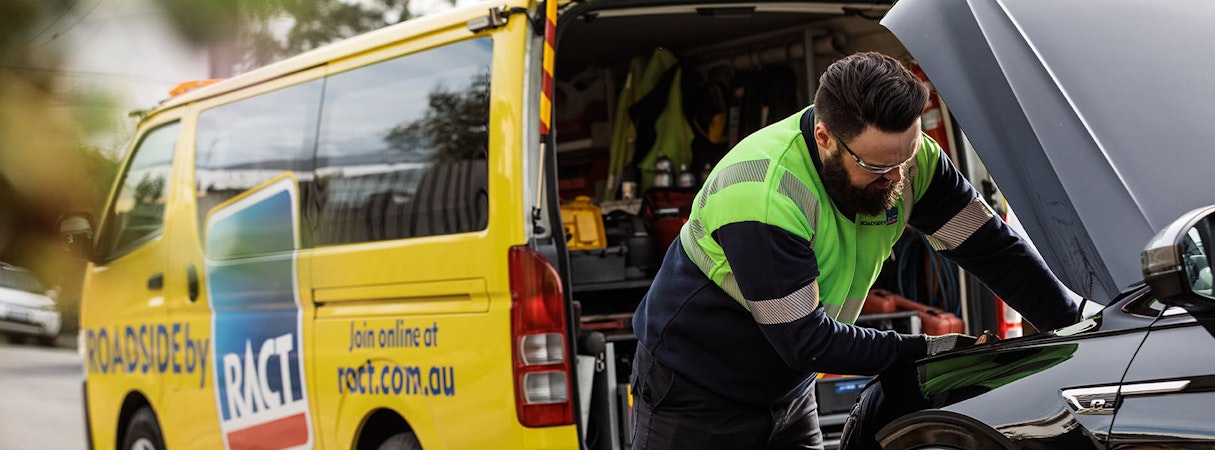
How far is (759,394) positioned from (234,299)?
2.87 meters

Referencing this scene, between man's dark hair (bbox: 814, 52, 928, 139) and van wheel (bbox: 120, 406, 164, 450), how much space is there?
13.7ft

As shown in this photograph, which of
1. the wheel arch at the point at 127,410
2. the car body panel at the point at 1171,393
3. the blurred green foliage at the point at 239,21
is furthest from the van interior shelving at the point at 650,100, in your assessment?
the blurred green foliage at the point at 239,21

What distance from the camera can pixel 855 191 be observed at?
2.37 metres

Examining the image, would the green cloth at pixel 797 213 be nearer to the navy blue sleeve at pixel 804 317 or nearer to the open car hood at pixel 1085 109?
the navy blue sleeve at pixel 804 317

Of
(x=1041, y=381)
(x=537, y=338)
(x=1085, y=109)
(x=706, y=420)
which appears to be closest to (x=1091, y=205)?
(x=1085, y=109)

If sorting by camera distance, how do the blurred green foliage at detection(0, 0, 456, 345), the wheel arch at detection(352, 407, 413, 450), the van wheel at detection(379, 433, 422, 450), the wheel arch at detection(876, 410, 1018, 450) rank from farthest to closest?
the wheel arch at detection(352, 407, 413, 450)
the van wheel at detection(379, 433, 422, 450)
the wheel arch at detection(876, 410, 1018, 450)
the blurred green foliage at detection(0, 0, 456, 345)

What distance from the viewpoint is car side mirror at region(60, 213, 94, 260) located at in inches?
34.2

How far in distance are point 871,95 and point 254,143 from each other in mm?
3296

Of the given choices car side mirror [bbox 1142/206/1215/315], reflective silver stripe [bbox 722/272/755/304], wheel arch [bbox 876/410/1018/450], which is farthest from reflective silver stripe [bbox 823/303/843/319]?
car side mirror [bbox 1142/206/1215/315]

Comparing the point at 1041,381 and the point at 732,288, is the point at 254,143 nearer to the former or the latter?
the point at 732,288

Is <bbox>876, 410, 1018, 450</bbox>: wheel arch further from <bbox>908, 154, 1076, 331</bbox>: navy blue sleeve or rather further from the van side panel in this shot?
the van side panel

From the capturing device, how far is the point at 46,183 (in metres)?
0.75

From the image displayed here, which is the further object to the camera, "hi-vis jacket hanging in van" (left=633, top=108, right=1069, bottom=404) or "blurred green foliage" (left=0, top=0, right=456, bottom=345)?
"hi-vis jacket hanging in van" (left=633, top=108, right=1069, bottom=404)

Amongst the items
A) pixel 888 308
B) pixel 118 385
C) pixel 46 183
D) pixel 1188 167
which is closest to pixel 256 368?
pixel 118 385
